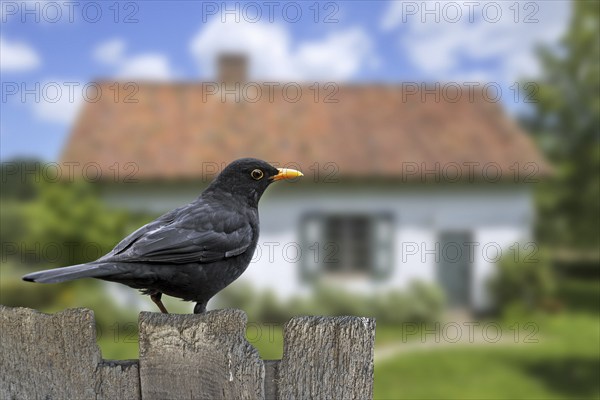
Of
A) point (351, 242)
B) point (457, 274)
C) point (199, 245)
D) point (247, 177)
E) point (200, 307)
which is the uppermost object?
point (351, 242)

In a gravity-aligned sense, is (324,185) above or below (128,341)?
above

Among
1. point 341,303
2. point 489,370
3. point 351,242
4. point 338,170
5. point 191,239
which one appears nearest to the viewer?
point 191,239

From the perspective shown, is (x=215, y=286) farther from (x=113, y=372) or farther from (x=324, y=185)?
(x=324, y=185)

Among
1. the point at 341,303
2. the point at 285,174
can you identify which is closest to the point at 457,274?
the point at 341,303

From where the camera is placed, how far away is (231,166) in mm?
2480

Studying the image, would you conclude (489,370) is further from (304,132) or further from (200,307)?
(200,307)

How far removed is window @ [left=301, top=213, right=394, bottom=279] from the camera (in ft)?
43.0

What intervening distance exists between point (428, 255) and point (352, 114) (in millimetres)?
3634

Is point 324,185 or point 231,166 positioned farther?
point 324,185

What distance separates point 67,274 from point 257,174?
35.0 inches

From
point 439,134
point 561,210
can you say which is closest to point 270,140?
point 439,134

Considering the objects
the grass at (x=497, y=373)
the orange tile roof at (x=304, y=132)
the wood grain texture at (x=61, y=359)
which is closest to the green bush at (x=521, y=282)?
the grass at (x=497, y=373)

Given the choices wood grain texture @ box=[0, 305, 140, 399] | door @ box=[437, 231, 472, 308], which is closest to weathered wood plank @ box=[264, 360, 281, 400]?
wood grain texture @ box=[0, 305, 140, 399]

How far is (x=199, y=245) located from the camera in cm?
230
